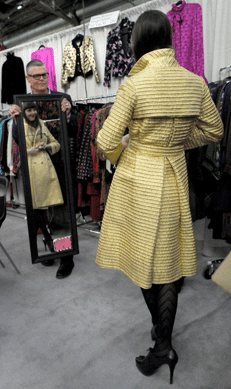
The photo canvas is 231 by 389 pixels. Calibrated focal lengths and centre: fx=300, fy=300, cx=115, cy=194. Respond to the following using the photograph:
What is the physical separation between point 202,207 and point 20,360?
1.64 meters

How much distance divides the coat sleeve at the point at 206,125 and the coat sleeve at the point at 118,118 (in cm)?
35

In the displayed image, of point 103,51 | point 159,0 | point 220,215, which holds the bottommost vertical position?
point 220,215

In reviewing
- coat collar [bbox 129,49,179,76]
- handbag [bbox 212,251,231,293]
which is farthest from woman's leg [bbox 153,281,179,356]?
coat collar [bbox 129,49,179,76]

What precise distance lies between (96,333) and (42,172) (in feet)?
4.20

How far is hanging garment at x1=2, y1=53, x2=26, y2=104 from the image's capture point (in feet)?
16.0

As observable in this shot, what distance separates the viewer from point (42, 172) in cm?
244

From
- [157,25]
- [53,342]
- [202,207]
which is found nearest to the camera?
[157,25]

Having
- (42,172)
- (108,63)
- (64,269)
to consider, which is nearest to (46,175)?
(42,172)

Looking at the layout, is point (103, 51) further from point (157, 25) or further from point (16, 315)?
point (16, 315)

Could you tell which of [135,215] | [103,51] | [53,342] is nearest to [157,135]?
[135,215]

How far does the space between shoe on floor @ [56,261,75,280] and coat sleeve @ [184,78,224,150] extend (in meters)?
1.67

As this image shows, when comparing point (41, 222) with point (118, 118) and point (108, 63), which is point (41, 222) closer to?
point (118, 118)

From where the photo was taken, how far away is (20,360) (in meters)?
1.67

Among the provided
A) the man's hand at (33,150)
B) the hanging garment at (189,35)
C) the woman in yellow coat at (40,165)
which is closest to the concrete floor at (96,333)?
the woman in yellow coat at (40,165)
